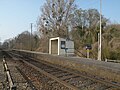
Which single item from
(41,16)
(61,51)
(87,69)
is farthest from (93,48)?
(41,16)

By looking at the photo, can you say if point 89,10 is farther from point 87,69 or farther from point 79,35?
point 87,69

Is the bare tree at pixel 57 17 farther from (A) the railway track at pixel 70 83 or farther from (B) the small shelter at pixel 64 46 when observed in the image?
(A) the railway track at pixel 70 83

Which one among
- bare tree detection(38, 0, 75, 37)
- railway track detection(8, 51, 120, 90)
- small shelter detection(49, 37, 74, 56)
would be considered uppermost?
bare tree detection(38, 0, 75, 37)

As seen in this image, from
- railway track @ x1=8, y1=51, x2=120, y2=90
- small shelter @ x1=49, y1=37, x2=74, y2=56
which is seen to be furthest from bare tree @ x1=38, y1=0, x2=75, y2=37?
railway track @ x1=8, y1=51, x2=120, y2=90

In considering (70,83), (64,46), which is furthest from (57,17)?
(70,83)

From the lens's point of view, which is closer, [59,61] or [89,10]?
[59,61]

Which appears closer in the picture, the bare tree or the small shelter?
the small shelter

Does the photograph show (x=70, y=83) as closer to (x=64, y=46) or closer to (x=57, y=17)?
(x=64, y=46)

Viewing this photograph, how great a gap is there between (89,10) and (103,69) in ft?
190

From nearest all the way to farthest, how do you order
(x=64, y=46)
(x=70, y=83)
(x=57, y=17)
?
(x=70, y=83)
(x=64, y=46)
(x=57, y=17)

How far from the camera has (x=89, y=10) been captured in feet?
243

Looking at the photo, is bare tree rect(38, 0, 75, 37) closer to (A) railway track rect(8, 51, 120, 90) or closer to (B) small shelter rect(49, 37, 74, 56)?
(B) small shelter rect(49, 37, 74, 56)

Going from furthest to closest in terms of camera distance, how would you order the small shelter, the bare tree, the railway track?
the bare tree
the small shelter
the railway track

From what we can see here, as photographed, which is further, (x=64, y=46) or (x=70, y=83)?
(x=64, y=46)
